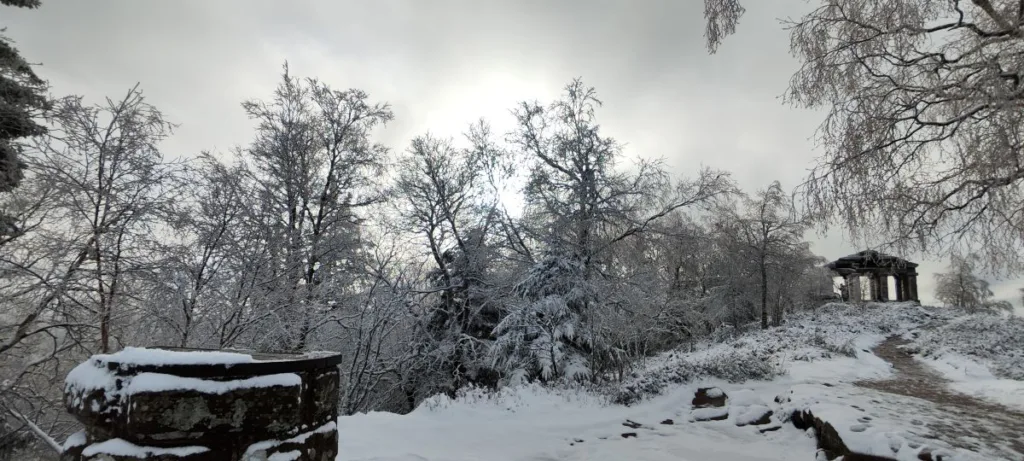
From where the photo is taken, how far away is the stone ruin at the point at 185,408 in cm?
217

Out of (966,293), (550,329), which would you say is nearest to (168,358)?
(550,329)

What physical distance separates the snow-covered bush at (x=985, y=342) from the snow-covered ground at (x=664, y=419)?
62cm

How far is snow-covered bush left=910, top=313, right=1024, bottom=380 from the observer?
11.3 m

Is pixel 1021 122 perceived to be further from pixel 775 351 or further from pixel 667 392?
pixel 775 351

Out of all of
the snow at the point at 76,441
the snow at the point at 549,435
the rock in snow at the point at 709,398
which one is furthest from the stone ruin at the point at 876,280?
the snow at the point at 76,441

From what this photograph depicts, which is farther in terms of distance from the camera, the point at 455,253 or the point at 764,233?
the point at 764,233

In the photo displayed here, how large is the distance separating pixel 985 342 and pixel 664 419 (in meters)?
13.3

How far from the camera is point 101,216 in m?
7.39

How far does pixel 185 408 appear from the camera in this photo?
2.20m

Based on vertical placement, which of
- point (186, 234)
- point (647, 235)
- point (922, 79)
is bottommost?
point (186, 234)

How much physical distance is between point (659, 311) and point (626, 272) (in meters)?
1.47

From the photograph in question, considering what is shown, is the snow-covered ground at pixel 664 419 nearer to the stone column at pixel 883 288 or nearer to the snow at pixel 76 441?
the snow at pixel 76 441

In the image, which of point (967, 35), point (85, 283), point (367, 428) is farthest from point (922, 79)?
point (85, 283)

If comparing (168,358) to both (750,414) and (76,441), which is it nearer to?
(76,441)
